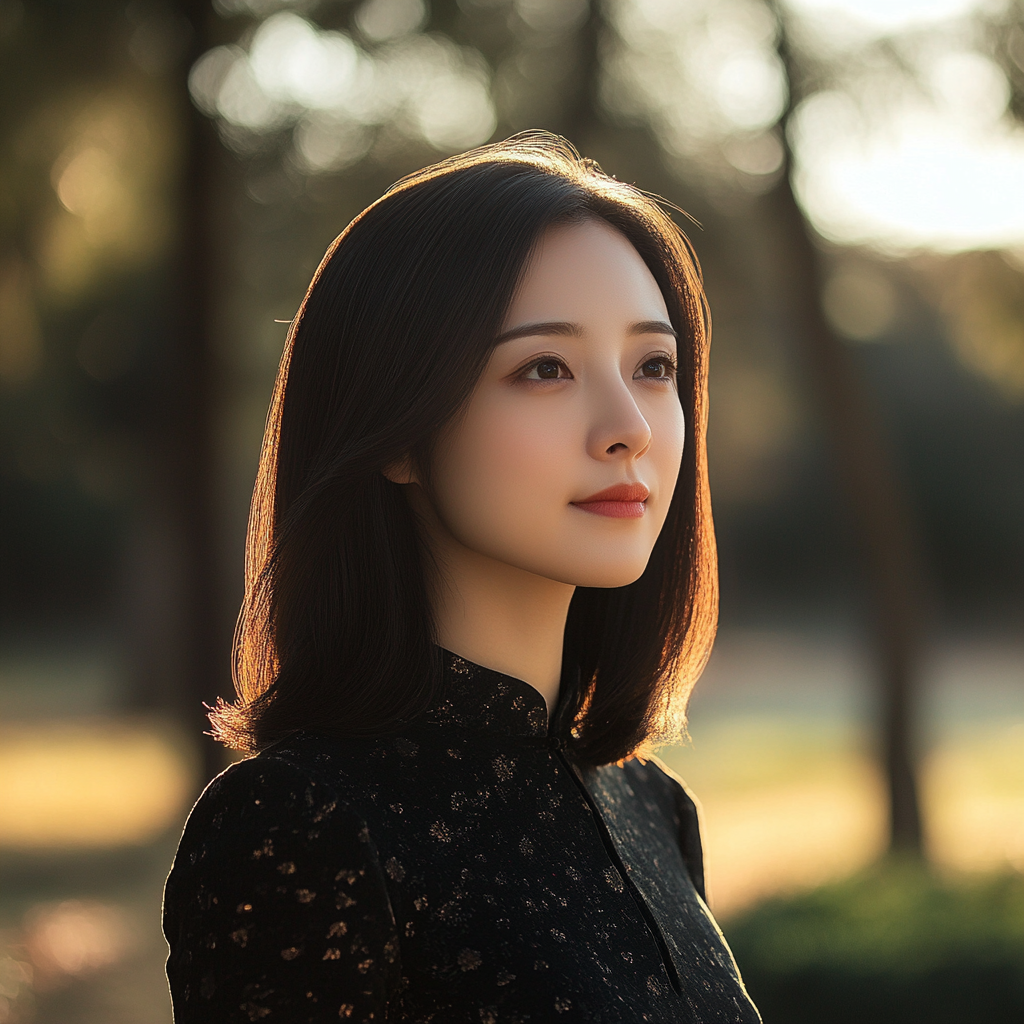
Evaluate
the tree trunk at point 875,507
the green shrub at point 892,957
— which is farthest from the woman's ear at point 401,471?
the tree trunk at point 875,507

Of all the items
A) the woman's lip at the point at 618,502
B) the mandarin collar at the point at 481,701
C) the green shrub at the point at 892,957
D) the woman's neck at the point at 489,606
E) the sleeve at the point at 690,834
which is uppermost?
the woman's lip at the point at 618,502

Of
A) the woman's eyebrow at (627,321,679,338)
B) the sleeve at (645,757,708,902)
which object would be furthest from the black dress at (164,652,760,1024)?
the woman's eyebrow at (627,321,679,338)

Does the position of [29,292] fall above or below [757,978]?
above

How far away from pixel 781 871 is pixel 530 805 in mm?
6549

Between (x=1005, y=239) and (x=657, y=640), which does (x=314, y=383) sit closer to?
(x=657, y=640)

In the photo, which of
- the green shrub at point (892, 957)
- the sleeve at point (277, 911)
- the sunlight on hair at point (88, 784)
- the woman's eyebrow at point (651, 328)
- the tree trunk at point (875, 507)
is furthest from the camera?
the sunlight on hair at point (88, 784)

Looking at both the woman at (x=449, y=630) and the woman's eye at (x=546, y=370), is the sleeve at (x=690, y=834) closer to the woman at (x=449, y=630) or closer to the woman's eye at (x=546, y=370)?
the woman at (x=449, y=630)

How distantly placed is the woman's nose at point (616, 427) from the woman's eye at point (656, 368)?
0.15 metres

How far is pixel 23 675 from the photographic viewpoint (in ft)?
73.8

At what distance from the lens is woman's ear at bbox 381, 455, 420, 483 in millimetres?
1865

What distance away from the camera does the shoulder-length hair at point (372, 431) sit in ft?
5.81

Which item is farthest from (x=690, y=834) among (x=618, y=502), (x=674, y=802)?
(x=618, y=502)

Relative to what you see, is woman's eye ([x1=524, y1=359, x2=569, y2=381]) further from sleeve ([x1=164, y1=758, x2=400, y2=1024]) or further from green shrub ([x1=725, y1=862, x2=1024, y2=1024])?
green shrub ([x1=725, y1=862, x2=1024, y2=1024])

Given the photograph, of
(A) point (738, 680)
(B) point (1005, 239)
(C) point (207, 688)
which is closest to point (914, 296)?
(A) point (738, 680)
